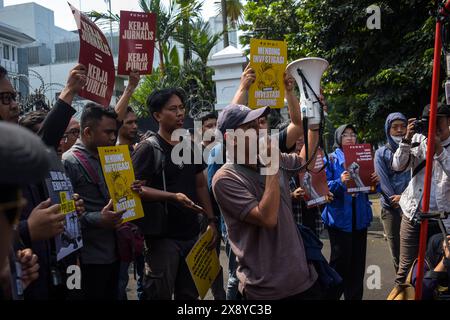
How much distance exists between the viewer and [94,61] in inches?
135

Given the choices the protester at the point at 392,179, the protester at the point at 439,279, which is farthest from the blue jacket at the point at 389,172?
the protester at the point at 439,279

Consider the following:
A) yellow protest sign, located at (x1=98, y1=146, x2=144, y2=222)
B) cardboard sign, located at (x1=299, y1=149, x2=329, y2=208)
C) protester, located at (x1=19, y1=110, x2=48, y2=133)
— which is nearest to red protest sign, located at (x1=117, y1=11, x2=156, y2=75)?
protester, located at (x1=19, y1=110, x2=48, y2=133)

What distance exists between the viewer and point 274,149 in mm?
2727

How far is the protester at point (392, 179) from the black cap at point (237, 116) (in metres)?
2.73

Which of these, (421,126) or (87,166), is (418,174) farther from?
(87,166)

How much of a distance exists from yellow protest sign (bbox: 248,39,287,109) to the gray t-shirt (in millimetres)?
988

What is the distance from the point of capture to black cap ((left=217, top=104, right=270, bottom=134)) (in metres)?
2.83

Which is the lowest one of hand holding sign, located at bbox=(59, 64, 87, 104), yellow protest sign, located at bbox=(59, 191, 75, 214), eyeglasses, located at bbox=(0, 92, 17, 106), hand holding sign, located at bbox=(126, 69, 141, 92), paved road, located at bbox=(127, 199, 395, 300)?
paved road, located at bbox=(127, 199, 395, 300)

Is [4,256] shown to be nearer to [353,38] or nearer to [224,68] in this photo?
[224,68]

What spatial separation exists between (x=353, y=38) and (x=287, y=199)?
8.74 m

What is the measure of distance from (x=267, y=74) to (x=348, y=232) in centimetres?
180

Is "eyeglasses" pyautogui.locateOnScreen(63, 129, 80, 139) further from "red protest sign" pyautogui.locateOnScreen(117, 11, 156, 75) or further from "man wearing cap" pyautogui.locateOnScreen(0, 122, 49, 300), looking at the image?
"man wearing cap" pyautogui.locateOnScreen(0, 122, 49, 300)

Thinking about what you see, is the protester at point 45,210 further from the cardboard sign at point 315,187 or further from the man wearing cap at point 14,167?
the cardboard sign at point 315,187

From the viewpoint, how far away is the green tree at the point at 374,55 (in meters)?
9.73
